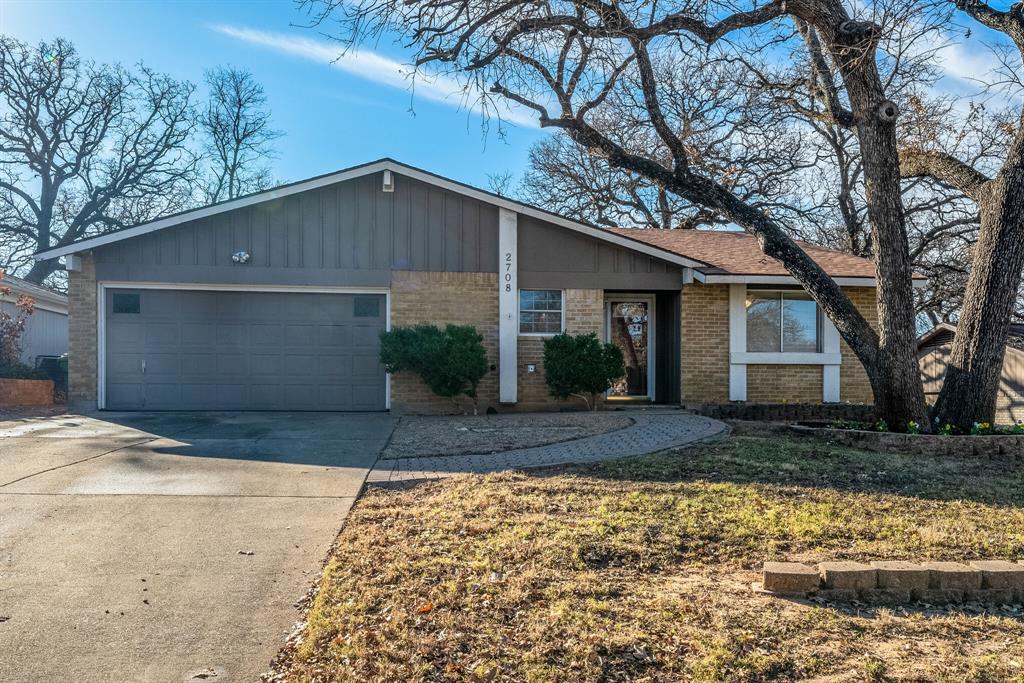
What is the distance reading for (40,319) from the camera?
745 inches

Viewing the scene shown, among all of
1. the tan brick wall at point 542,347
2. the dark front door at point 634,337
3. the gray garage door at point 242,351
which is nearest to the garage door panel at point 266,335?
the gray garage door at point 242,351

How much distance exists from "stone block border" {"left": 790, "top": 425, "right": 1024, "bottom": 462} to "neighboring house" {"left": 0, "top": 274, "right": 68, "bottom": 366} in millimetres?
18224

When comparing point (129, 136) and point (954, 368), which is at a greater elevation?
point (129, 136)

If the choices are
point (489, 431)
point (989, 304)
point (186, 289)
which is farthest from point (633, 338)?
point (186, 289)

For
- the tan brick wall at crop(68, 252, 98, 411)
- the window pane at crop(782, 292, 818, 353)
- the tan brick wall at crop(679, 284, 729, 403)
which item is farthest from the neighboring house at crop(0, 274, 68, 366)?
the window pane at crop(782, 292, 818, 353)

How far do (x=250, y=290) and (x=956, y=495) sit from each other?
11215 mm

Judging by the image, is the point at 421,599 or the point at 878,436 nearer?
the point at 421,599

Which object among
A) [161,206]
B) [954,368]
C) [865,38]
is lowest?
[954,368]

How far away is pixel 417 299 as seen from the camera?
12.9m

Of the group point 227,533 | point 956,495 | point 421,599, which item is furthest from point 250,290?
point 956,495

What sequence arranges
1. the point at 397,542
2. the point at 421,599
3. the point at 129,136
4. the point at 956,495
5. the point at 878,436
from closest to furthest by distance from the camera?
the point at 421,599
the point at 397,542
the point at 956,495
the point at 878,436
the point at 129,136

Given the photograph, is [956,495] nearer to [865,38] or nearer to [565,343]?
[865,38]

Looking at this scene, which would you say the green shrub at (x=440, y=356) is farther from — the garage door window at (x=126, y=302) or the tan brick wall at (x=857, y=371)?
the tan brick wall at (x=857, y=371)

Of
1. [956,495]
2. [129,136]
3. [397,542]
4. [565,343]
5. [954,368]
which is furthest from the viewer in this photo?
[129,136]
